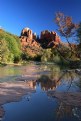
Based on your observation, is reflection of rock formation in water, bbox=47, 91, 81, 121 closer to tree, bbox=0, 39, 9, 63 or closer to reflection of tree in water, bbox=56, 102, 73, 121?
reflection of tree in water, bbox=56, 102, 73, 121

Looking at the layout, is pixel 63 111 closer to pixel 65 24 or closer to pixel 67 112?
pixel 67 112

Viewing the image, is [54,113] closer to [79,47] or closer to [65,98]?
[65,98]

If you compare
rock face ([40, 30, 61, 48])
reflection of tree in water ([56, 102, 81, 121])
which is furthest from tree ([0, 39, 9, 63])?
rock face ([40, 30, 61, 48])

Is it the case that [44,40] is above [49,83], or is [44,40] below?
above

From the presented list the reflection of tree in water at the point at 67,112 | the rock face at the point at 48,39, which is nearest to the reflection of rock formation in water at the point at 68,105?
the reflection of tree in water at the point at 67,112

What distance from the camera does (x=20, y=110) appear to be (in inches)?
488

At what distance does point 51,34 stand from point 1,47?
118017 millimetres

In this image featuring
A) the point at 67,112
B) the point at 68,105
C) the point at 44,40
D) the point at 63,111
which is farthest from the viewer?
the point at 44,40

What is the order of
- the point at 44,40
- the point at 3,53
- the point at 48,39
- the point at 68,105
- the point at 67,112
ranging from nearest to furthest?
the point at 67,112, the point at 68,105, the point at 3,53, the point at 48,39, the point at 44,40

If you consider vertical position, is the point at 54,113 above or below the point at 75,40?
below

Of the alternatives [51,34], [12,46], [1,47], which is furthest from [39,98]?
[51,34]

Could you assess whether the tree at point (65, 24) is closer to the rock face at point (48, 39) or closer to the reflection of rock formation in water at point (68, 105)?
the reflection of rock formation in water at point (68, 105)

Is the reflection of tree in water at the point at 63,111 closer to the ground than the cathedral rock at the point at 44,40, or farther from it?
closer to the ground

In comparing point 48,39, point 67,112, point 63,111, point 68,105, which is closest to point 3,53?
point 68,105
